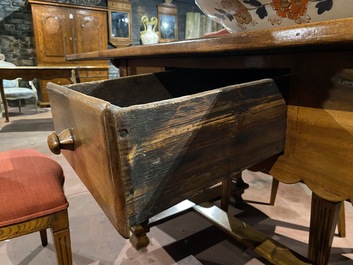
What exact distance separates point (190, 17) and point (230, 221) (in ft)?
19.7

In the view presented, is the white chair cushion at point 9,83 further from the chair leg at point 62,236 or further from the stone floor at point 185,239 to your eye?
the chair leg at point 62,236

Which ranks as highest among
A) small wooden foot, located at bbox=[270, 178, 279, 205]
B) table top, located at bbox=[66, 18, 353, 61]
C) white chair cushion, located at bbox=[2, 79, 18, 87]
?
table top, located at bbox=[66, 18, 353, 61]

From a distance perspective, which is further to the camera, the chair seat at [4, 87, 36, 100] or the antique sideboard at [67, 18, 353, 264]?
the chair seat at [4, 87, 36, 100]

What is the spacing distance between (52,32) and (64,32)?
19 centimetres

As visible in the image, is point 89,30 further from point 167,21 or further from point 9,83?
point 167,21

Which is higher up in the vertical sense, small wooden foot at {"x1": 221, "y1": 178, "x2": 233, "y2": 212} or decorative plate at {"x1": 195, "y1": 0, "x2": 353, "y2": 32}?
decorative plate at {"x1": 195, "y1": 0, "x2": 353, "y2": 32}

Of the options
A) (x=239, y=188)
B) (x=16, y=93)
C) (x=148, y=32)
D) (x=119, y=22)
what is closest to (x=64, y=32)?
(x=119, y=22)

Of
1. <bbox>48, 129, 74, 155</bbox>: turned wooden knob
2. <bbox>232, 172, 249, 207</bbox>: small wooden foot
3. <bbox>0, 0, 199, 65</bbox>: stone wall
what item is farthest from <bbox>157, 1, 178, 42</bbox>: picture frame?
<bbox>48, 129, 74, 155</bbox>: turned wooden knob

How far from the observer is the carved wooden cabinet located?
171 inches

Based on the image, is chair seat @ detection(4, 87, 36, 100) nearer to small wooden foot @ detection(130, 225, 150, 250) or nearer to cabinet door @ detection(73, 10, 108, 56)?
cabinet door @ detection(73, 10, 108, 56)

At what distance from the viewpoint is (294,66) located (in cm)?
49

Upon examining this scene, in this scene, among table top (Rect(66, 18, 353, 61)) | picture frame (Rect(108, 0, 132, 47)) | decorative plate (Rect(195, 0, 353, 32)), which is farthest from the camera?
picture frame (Rect(108, 0, 132, 47))

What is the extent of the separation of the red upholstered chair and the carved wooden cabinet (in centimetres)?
383

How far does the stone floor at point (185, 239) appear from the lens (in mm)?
1054
